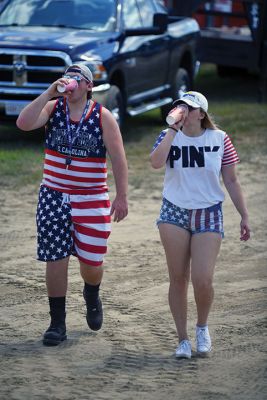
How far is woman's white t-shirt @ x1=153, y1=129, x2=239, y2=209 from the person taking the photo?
6262 millimetres

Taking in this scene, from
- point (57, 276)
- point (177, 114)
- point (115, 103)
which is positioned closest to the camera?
point (177, 114)

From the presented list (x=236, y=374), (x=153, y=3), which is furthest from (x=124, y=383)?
(x=153, y=3)

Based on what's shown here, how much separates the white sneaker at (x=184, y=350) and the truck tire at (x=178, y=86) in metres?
9.33

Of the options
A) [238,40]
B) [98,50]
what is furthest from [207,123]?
[238,40]

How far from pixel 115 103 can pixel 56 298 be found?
22.7 ft

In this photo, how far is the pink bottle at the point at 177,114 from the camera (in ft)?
19.9

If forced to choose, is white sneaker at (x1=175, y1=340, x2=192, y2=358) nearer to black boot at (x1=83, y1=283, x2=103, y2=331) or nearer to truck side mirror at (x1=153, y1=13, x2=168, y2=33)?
black boot at (x1=83, y1=283, x2=103, y2=331)

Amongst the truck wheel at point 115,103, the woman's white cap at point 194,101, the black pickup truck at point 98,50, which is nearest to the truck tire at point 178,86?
the black pickup truck at point 98,50

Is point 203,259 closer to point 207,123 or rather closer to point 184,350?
point 184,350

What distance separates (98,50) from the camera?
13117 millimetres

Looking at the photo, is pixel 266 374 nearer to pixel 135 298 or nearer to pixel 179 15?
pixel 135 298

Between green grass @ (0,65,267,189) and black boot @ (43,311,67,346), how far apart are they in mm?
4763

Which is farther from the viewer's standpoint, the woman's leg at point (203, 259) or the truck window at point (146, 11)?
the truck window at point (146, 11)

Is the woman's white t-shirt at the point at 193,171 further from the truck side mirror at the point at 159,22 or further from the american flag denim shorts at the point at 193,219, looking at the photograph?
the truck side mirror at the point at 159,22
